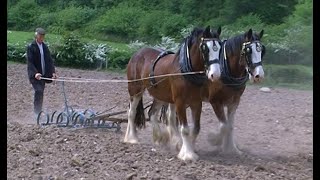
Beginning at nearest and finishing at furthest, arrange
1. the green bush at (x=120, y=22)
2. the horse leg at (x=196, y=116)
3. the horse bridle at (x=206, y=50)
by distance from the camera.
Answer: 1. the horse bridle at (x=206, y=50)
2. the horse leg at (x=196, y=116)
3. the green bush at (x=120, y=22)

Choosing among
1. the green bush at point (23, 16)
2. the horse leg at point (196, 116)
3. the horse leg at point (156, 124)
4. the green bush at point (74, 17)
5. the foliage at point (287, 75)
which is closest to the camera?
the horse leg at point (196, 116)

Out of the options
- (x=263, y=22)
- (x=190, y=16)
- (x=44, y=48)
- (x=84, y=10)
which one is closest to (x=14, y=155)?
(x=44, y=48)

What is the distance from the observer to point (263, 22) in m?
27.9

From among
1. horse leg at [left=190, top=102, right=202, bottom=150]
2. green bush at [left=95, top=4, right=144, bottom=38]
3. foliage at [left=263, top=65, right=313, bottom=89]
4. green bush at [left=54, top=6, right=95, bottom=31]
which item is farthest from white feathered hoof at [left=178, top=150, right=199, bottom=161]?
green bush at [left=54, top=6, right=95, bottom=31]

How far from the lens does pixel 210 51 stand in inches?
283

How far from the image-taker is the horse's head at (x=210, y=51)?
702 cm

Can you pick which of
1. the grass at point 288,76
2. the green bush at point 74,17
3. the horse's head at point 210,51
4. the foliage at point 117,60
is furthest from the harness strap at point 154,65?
the green bush at point 74,17

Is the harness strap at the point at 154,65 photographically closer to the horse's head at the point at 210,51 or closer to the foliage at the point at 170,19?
the horse's head at the point at 210,51

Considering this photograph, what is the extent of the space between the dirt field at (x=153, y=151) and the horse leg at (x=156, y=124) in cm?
13

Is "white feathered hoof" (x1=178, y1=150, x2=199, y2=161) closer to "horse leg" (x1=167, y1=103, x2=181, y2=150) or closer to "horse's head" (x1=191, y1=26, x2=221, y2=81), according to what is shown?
"horse leg" (x1=167, y1=103, x2=181, y2=150)

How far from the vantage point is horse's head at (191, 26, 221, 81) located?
7020 mm

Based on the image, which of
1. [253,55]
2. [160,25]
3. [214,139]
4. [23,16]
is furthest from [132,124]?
[23,16]
